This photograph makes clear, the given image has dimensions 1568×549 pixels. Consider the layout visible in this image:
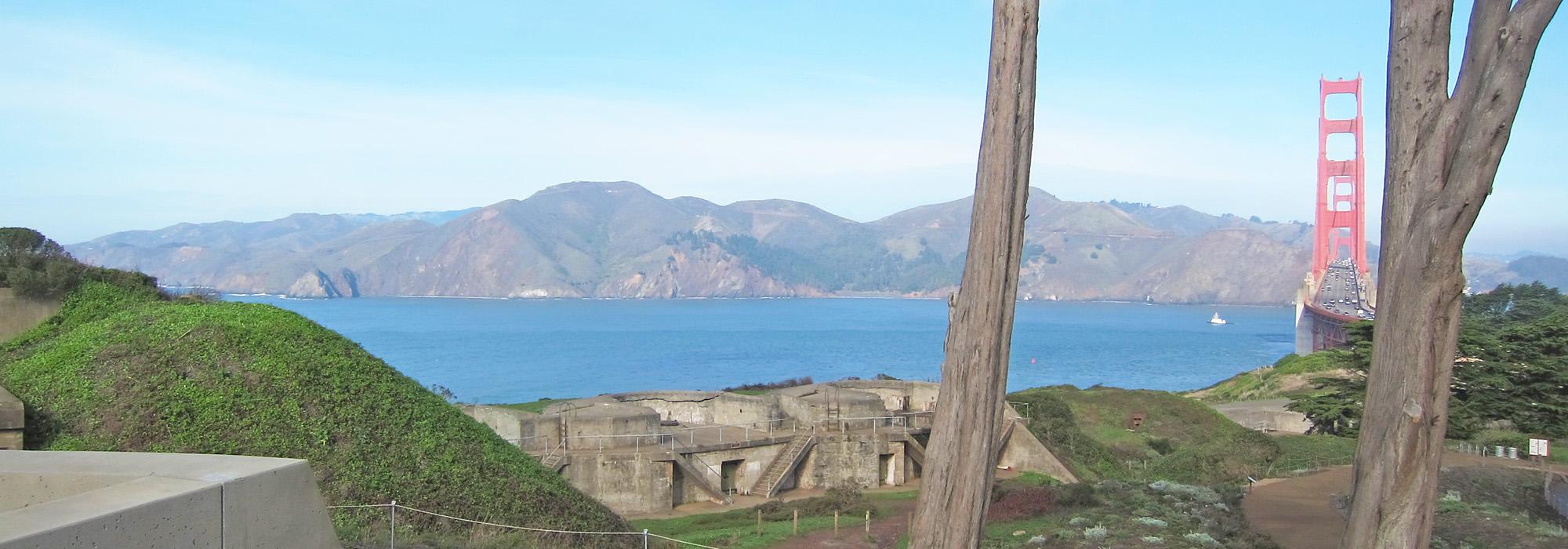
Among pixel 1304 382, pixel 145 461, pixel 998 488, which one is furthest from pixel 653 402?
pixel 1304 382

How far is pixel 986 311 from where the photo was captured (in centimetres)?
611

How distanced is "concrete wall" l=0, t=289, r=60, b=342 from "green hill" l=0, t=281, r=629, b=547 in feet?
2.04

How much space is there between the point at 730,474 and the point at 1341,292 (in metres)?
83.3

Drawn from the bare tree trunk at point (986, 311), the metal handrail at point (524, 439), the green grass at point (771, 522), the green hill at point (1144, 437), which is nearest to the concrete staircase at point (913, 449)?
the green grass at point (771, 522)

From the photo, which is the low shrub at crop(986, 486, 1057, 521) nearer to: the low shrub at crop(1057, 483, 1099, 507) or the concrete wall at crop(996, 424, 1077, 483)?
the low shrub at crop(1057, 483, 1099, 507)

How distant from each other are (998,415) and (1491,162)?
2.94 m

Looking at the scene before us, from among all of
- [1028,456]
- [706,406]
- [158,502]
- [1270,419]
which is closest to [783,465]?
[706,406]

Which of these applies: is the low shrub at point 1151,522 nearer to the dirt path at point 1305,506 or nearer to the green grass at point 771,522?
the dirt path at point 1305,506

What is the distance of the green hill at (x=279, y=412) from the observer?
12180 millimetres

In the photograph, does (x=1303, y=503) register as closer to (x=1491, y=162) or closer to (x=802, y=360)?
(x=1491, y=162)

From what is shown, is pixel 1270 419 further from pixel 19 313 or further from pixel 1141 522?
pixel 19 313

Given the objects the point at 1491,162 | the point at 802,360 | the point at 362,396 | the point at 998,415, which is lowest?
the point at 802,360

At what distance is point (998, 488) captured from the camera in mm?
22094

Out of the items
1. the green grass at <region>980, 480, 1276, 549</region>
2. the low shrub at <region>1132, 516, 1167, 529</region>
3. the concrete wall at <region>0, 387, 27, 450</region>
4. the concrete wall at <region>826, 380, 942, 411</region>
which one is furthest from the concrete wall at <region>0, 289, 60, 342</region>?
the concrete wall at <region>826, 380, 942, 411</region>
